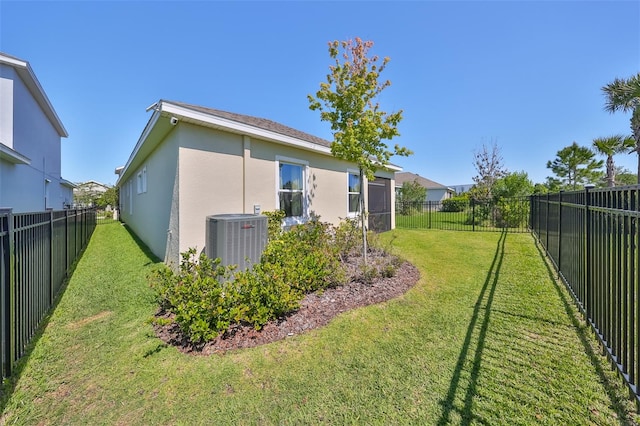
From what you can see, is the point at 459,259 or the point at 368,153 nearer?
the point at 368,153

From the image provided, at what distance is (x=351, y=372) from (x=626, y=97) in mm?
18664

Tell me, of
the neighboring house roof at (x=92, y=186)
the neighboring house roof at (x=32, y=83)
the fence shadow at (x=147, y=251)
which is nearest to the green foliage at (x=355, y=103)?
the fence shadow at (x=147, y=251)

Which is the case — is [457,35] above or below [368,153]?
above

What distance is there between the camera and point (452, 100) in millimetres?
11273

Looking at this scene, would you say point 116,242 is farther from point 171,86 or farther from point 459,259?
point 459,259

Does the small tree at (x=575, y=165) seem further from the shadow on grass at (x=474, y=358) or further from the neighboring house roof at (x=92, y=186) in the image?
the neighboring house roof at (x=92, y=186)

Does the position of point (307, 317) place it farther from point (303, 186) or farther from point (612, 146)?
point (612, 146)

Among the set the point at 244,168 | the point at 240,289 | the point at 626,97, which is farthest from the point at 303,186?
the point at 626,97

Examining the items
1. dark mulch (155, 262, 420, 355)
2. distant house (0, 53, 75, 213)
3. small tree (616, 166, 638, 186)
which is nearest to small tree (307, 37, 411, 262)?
dark mulch (155, 262, 420, 355)

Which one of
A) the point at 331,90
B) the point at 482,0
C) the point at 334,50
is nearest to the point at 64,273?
the point at 331,90

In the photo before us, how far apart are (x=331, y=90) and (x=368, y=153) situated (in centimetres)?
157

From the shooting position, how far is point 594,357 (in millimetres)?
2701

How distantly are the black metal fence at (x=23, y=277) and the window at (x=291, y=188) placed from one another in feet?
14.9

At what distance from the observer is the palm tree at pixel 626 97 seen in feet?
39.4
